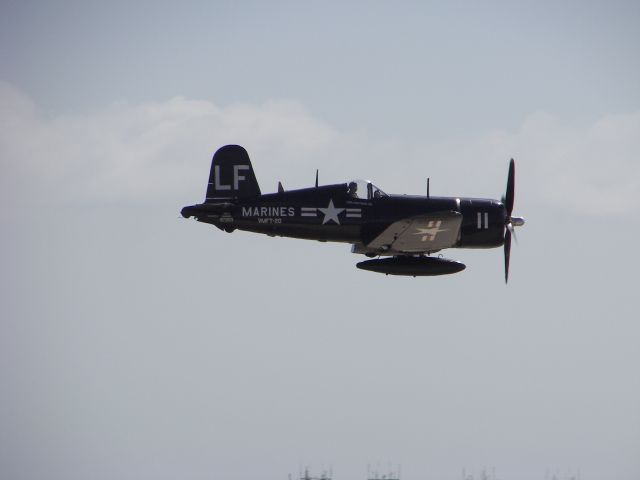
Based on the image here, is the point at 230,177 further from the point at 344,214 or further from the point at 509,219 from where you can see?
the point at 509,219

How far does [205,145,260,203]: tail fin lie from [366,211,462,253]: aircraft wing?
303cm

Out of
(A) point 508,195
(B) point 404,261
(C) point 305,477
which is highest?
(A) point 508,195

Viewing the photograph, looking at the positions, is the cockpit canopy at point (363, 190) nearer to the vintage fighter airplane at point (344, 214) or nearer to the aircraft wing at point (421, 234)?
the vintage fighter airplane at point (344, 214)

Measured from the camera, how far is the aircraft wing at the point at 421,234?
84.7 ft

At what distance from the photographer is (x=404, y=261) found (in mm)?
27844

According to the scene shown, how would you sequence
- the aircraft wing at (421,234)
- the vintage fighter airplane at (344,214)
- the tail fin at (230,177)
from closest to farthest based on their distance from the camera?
the aircraft wing at (421,234) < the vintage fighter airplane at (344,214) < the tail fin at (230,177)

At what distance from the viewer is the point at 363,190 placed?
27.4 meters

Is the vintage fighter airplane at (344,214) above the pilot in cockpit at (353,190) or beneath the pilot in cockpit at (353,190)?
beneath

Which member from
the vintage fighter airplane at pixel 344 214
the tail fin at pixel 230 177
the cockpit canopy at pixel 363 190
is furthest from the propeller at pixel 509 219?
the tail fin at pixel 230 177

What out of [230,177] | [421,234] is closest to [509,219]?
[421,234]

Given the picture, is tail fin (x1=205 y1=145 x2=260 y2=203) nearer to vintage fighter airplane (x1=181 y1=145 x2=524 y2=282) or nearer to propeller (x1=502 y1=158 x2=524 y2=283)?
vintage fighter airplane (x1=181 y1=145 x2=524 y2=282)

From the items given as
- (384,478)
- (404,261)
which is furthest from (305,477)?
(404,261)

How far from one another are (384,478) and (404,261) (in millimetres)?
42838

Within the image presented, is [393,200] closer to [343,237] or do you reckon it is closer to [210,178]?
[343,237]
